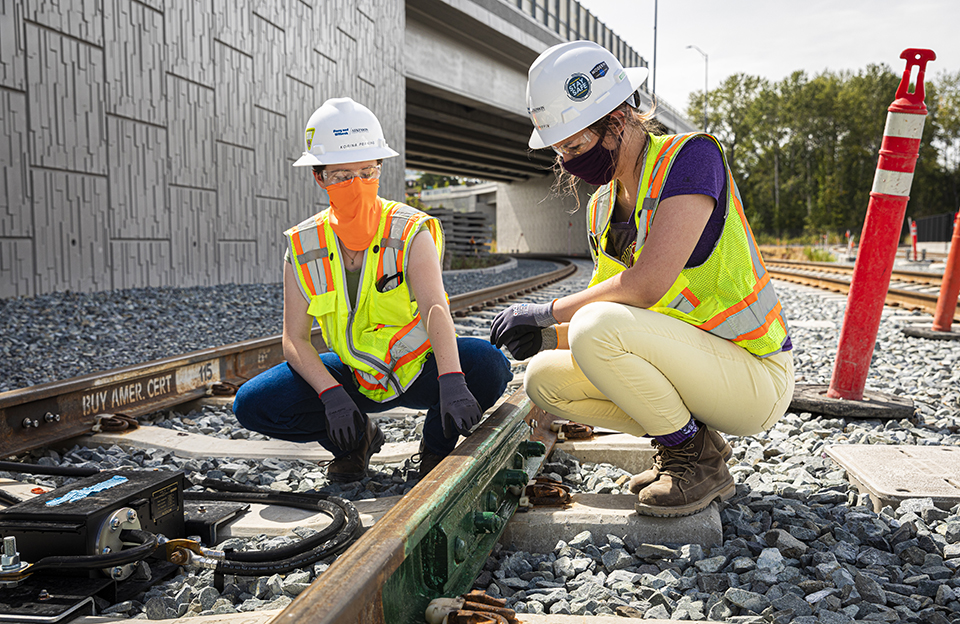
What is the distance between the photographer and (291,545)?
193 cm

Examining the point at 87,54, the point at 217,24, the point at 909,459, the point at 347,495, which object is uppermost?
the point at 217,24

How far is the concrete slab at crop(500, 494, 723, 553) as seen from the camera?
2.14 m

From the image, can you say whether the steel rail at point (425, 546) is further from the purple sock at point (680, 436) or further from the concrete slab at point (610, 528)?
the purple sock at point (680, 436)

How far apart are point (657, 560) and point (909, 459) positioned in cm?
133

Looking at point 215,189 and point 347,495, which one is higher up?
point 215,189

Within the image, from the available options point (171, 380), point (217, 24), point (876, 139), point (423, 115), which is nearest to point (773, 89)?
point (876, 139)

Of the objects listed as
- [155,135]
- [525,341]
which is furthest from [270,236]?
[525,341]

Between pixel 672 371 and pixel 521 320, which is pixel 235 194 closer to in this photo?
pixel 521 320

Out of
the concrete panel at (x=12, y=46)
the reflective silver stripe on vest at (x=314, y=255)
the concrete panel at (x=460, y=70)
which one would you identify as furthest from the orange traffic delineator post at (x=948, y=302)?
the concrete panel at (x=460, y=70)

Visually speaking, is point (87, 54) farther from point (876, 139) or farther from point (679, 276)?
point (876, 139)

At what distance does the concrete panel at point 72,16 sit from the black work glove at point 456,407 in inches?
320

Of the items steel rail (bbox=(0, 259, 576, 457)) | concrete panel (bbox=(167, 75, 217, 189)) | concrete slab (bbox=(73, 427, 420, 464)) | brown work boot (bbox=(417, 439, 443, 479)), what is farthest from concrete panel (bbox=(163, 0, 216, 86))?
brown work boot (bbox=(417, 439, 443, 479))

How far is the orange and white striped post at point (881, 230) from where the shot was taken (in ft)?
11.7

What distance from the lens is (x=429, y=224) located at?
2.91 m
